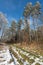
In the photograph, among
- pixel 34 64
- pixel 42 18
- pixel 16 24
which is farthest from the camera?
pixel 16 24

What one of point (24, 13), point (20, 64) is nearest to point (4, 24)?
point (24, 13)

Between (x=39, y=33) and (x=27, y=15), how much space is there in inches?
255

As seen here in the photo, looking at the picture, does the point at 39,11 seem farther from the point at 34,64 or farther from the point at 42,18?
the point at 34,64

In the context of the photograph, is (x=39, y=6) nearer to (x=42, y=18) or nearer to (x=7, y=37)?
(x=42, y=18)

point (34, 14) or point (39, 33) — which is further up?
point (34, 14)

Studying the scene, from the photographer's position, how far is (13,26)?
68.9 meters

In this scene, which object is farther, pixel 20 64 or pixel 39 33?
pixel 39 33

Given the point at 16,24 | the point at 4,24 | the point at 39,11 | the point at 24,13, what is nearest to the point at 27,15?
the point at 24,13

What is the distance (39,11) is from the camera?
130 feet

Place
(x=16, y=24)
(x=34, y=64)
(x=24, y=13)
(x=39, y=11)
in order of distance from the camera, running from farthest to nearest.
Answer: (x=16, y=24) < (x=24, y=13) < (x=39, y=11) < (x=34, y=64)

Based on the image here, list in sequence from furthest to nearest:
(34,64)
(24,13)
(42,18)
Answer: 1. (24,13)
2. (42,18)
3. (34,64)

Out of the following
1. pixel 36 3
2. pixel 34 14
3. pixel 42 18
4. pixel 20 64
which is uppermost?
pixel 36 3

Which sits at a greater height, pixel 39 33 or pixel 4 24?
pixel 4 24

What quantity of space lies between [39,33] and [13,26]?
29.7m
